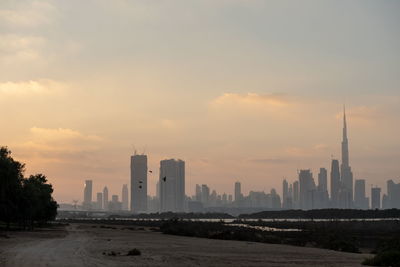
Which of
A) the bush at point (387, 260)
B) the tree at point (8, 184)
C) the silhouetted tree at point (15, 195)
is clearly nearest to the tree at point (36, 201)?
the silhouetted tree at point (15, 195)

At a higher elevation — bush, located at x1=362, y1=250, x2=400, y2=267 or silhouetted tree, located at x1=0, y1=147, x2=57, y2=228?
silhouetted tree, located at x1=0, y1=147, x2=57, y2=228

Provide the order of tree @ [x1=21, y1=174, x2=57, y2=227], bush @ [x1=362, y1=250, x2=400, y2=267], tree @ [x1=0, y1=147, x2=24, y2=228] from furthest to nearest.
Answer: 1. tree @ [x1=21, y1=174, x2=57, y2=227]
2. tree @ [x1=0, y1=147, x2=24, y2=228]
3. bush @ [x1=362, y1=250, x2=400, y2=267]

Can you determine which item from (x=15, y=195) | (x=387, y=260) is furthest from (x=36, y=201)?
(x=387, y=260)

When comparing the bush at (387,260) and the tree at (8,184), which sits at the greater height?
the tree at (8,184)

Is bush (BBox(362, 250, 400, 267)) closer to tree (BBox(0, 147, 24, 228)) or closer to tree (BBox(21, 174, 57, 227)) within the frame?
tree (BBox(0, 147, 24, 228))

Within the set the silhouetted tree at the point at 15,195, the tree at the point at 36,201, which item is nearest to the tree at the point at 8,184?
the silhouetted tree at the point at 15,195

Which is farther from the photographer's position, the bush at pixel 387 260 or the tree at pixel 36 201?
the tree at pixel 36 201

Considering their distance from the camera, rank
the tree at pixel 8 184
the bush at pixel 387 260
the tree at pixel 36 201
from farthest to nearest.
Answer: the tree at pixel 36 201 → the tree at pixel 8 184 → the bush at pixel 387 260

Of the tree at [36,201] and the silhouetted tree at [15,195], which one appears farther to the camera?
the tree at [36,201]

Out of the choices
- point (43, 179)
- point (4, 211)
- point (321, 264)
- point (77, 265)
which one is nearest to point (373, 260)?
point (321, 264)

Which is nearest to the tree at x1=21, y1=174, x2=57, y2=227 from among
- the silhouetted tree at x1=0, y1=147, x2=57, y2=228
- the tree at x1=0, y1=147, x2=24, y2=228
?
the silhouetted tree at x1=0, y1=147, x2=57, y2=228

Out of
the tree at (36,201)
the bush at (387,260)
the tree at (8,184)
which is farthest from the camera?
the tree at (36,201)

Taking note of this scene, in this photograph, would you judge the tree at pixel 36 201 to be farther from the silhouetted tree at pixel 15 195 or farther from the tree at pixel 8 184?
the tree at pixel 8 184

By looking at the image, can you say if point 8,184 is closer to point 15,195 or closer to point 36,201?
point 15,195
